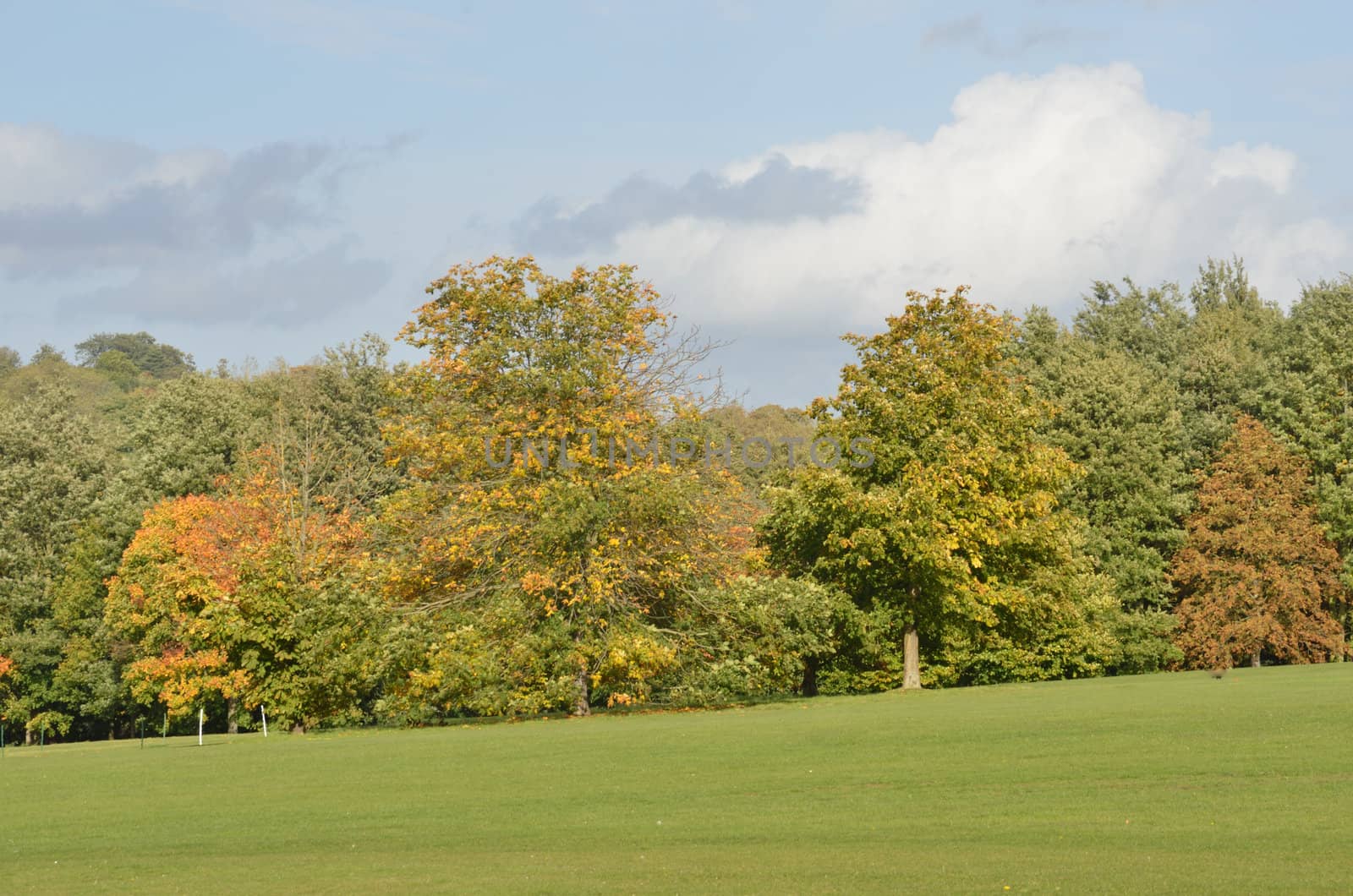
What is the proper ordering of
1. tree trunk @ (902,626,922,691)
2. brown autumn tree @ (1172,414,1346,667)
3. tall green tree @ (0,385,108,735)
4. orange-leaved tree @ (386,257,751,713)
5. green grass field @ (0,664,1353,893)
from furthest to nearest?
tall green tree @ (0,385,108,735) < brown autumn tree @ (1172,414,1346,667) < tree trunk @ (902,626,922,691) < orange-leaved tree @ (386,257,751,713) < green grass field @ (0,664,1353,893)

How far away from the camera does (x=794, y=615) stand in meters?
42.4

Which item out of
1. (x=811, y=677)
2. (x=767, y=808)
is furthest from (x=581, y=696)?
(x=767, y=808)

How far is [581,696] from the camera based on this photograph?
41.5 m

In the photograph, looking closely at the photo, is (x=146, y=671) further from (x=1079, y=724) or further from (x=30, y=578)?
(x=1079, y=724)

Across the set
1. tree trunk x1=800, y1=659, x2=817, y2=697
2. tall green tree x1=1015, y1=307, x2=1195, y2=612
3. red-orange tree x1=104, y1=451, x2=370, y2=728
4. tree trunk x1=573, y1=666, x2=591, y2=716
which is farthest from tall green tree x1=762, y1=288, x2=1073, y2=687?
red-orange tree x1=104, y1=451, x2=370, y2=728

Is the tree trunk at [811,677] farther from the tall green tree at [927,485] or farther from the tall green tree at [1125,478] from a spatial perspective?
the tall green tree at [1125,478]

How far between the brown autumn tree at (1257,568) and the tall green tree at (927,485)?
12635 mm

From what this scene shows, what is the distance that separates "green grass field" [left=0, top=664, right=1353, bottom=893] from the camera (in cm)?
1460

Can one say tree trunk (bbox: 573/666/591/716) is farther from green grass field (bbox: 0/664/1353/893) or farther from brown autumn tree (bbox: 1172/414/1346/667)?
brown autumn tree (bbox: 1172/414/1346/667)

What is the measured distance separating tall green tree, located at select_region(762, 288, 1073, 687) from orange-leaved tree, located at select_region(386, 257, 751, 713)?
3780mm

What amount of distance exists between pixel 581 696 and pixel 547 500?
238 inches

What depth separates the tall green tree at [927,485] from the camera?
4278cm

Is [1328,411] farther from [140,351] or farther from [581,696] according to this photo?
[140,351]

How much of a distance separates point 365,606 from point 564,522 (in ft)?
22.7
